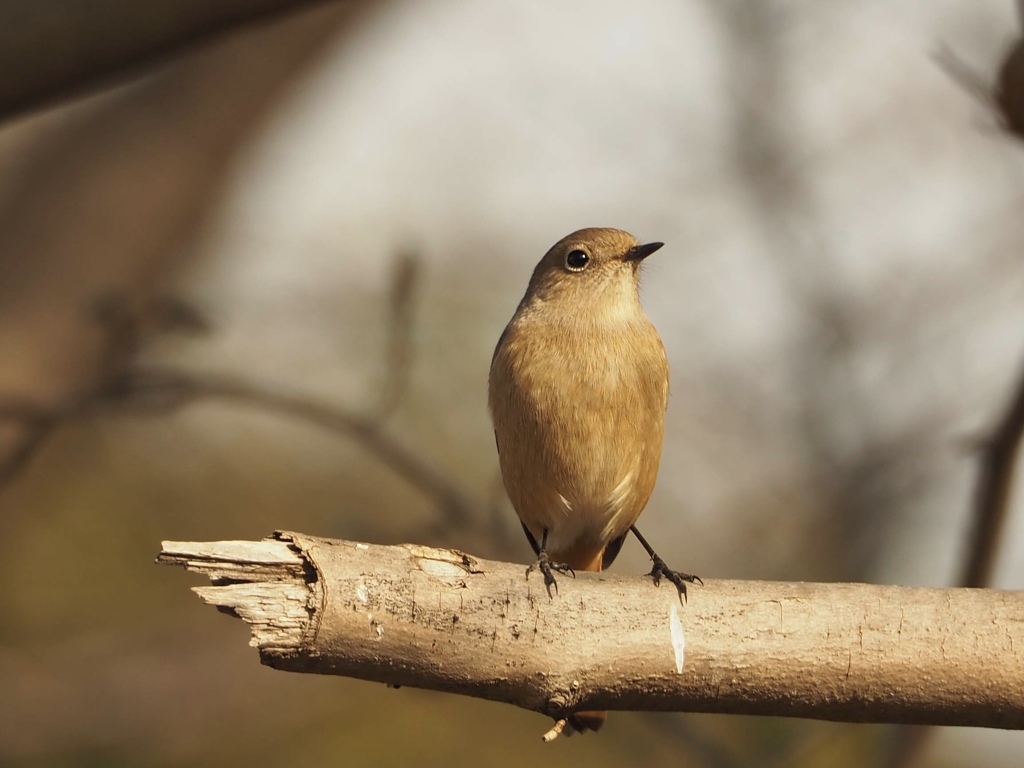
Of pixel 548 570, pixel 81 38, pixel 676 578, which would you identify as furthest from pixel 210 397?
pixel 676 578

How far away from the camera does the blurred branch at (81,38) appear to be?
367 centimetres

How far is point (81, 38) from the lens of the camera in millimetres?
3703

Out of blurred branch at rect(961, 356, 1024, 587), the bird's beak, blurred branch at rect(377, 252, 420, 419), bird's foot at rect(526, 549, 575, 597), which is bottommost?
bird's foot at rect(526, 549, 575, 597)

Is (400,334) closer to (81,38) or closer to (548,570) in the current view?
(81,38)

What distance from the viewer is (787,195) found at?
7859 millimetres

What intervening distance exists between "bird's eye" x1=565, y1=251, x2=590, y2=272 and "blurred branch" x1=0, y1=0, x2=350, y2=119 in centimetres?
174

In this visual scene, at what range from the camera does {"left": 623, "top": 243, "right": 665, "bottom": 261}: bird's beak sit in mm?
4652

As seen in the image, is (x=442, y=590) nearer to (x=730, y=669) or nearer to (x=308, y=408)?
(x=730, y=669)

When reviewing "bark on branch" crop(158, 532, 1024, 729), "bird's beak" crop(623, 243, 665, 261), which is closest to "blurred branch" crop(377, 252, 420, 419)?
"bird's beak" crop(623, 243, 665, 261)

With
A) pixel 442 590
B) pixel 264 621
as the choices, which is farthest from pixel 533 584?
pixel 264 621

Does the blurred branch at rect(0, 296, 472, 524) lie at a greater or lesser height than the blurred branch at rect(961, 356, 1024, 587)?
greater

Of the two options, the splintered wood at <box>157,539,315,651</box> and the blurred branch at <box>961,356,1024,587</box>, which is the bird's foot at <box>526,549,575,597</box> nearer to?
the splintered wood at <box>157,539,315,651</box>

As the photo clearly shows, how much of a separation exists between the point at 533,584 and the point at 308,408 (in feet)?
6.95

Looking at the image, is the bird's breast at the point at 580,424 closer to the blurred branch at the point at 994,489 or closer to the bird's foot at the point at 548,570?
the bird's foot at the point at 548,570
